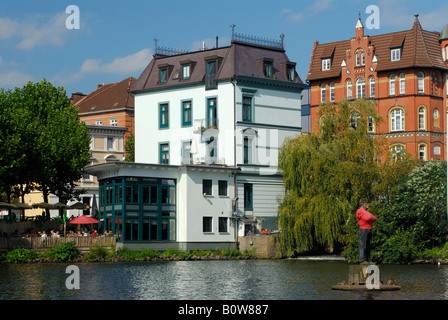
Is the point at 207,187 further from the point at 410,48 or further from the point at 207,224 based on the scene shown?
the point at 410,48

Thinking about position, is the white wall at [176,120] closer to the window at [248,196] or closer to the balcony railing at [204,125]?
the balcony railing at [204,125]

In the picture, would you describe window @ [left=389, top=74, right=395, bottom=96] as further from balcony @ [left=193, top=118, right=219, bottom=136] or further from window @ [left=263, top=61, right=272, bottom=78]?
balcony @ [left=193, top=118, right=219, bottom=136]

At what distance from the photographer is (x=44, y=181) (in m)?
72.1

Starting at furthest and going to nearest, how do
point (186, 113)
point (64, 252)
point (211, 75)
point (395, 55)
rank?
point (395, 55) → point (186, 113) → point (211, 75) → point (64, 252)

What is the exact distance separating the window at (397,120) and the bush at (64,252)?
47.0 metres

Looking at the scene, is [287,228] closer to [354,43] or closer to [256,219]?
[256,219]

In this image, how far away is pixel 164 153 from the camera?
7406 centimetres

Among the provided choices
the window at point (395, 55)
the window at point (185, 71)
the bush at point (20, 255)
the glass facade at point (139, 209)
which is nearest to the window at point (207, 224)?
the glass facade at point (139, 209)

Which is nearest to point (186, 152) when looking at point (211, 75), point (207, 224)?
Result: point (211, 75)

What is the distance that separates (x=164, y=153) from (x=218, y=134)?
677 cm

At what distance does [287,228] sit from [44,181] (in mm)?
23702

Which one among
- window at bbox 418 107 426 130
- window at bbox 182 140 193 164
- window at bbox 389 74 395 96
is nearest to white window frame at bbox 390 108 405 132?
window at bbox 418 107 426 130

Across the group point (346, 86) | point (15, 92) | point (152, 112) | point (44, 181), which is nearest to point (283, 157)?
point (152, 112)
